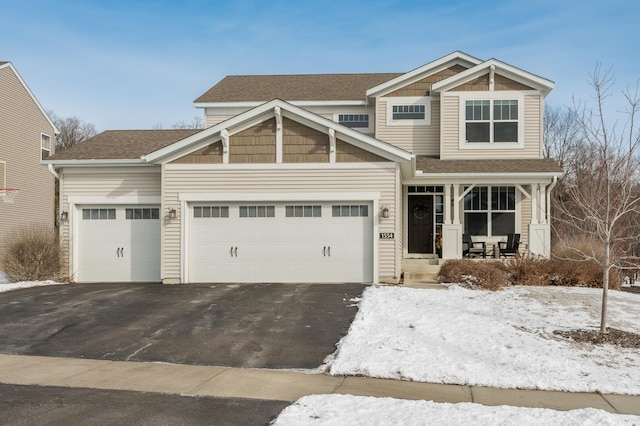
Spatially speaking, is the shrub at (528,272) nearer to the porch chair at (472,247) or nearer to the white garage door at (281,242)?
the porch chair at (472,247)

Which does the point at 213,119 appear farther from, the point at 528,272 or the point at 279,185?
the point at 528,272

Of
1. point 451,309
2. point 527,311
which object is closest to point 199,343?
point 451,309

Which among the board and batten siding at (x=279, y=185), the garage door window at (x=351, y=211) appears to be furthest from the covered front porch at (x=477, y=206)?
the garage door window at (x=351, y=211)

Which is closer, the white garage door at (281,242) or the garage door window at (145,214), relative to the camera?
the white garage door at (281,242)

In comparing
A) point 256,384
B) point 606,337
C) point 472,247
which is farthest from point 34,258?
point 606,337

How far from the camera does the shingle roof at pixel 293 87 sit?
75.2 feet

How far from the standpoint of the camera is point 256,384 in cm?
771

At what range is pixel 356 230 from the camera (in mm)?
16359

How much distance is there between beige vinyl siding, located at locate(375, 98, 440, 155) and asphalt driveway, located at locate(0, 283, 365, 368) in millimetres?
7176

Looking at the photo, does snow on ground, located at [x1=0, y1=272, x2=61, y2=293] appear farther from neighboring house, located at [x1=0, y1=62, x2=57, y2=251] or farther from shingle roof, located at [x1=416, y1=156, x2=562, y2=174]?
shingle roof, located at [x1=416, y1=156, x2=562, y2=174]

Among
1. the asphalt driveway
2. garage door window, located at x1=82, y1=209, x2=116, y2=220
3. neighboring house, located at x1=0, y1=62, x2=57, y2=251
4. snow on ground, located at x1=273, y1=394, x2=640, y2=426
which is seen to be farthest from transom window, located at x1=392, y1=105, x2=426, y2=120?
neighboring house, located at x1=0, y1=62, x2=57, y2=251

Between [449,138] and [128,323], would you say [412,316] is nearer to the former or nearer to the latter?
[128,323]

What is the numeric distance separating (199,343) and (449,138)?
13.0 m

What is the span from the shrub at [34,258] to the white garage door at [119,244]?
785mm
